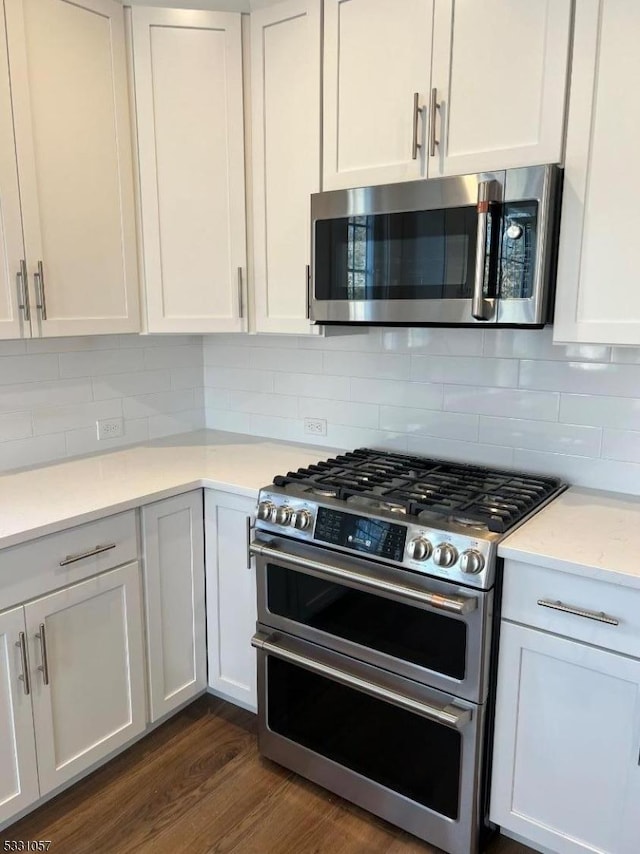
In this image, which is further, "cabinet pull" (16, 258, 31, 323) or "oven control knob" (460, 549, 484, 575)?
"cabinet pull" (16, 258, 31, 323)

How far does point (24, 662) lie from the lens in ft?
5.75

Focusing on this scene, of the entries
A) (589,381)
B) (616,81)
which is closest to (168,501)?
(589,381)

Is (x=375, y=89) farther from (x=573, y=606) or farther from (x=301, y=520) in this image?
(x=573, y=606)

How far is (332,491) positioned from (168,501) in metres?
0.58

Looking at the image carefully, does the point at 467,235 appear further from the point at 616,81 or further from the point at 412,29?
the point at 412,29

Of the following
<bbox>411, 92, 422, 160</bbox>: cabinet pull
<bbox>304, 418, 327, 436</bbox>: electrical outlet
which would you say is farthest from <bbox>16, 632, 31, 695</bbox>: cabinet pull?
<bbox>411, 92, 422, 160</bbox>: cabinet pull

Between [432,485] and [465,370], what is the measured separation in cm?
49

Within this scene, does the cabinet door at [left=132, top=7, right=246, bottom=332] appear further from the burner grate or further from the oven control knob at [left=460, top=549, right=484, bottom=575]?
the oven control knob at [left=460, top=549, right=484, bottom=575]

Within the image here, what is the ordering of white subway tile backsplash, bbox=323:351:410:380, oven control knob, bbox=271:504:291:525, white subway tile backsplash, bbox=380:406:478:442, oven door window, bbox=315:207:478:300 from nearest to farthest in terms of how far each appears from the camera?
oven door window, bbox=315:207:478:300, oven control knob, bbox=271:504:291:525, white subway tile backsplash, bbox=380:406:478:442, white subway tile backsplash, bbox=323:351:410:380

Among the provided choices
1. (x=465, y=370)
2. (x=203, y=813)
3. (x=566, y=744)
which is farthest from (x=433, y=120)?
(x=203, y=813)

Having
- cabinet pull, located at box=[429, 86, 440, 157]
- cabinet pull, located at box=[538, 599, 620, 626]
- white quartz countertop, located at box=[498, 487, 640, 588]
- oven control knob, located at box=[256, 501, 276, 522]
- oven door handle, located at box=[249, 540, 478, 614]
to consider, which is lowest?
oven door handle, located at box=[249, 540, 478, 614]

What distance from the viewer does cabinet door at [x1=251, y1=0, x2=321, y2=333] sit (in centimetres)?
207

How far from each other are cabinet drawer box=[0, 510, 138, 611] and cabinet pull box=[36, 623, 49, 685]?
110mm

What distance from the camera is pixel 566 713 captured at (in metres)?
1.58
